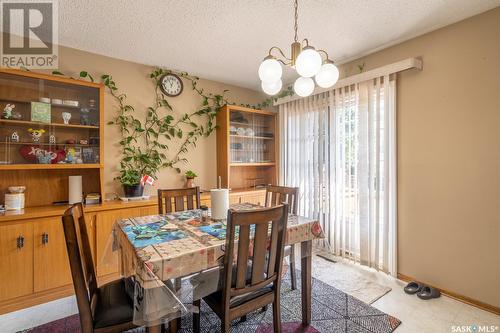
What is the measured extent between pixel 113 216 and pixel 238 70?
7.94ft

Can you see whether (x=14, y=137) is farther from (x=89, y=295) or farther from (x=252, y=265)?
(x=252, y=265)

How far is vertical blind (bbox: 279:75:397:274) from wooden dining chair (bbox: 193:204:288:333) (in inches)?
43.1

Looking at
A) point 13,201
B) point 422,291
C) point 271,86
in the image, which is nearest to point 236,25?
point 271,86

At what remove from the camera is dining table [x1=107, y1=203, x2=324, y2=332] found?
1.21m

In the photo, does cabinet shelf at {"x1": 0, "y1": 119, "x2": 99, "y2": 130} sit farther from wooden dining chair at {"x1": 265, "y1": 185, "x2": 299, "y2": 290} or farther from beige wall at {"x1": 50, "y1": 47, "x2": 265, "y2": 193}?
wooden dining chair at {"x1": 265, "y1": 185, "x2": 299, "y2": 290}

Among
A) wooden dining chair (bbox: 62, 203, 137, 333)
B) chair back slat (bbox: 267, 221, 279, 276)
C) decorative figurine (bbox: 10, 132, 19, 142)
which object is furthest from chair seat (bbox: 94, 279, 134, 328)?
decorative figurine (bbox: 10, 132, 19, 142)

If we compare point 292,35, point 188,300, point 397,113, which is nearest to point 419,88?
point 397,113

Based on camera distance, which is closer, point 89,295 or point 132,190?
point 89,295

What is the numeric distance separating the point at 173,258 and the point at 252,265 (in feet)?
1.53

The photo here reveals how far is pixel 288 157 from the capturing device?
12.6ft

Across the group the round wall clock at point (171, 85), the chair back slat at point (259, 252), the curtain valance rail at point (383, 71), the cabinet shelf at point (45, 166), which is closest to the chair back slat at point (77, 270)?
the chair back slat at point (259, 252)

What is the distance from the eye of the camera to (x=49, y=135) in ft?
8.15

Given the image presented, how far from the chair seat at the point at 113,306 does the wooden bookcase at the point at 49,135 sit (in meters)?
1.49

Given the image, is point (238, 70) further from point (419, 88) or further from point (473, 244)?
point (473, 244)
